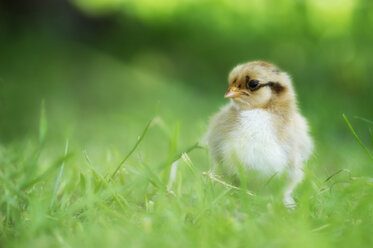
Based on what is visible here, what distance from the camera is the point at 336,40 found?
606 centimetres

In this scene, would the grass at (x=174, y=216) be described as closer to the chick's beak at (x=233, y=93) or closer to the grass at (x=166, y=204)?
the grass at (x=166, y=204)

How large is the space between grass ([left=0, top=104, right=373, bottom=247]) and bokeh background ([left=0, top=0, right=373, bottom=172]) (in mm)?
1813

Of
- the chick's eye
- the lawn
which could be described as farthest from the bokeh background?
the chick's eye

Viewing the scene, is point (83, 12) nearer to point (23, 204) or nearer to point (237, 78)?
point (237, 78)

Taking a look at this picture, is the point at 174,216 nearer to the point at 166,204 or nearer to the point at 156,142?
the point at 166,204

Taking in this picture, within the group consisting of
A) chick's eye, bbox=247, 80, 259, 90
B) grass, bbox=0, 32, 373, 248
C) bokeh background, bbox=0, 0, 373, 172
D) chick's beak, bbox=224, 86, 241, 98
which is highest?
chick's eye, bbox=247, 80, 259, 90

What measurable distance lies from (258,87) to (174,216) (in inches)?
44.1

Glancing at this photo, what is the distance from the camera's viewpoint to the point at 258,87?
2.79 metres

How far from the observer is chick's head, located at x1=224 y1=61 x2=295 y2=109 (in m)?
2.77

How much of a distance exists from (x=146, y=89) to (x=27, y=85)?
1481 millimetres

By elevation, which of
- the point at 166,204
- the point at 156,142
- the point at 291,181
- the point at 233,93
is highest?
the point at 233,93

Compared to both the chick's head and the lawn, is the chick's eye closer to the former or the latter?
the chick's head

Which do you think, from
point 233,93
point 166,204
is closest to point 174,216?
point 166,204

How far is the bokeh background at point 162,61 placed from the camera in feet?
16.2
